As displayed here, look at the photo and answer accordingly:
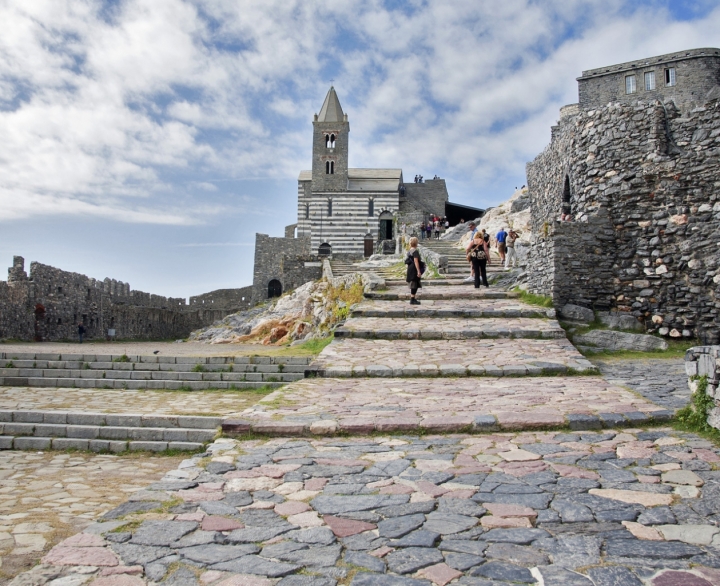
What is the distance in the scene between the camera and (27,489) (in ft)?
16.2

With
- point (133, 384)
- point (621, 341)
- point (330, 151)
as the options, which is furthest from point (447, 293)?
point (330, 151)

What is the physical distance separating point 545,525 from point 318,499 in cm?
145

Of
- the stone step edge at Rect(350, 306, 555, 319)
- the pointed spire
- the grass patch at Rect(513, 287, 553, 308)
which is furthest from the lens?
the pointed spire

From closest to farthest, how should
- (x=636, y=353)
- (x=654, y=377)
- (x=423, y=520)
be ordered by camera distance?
(x=423, y=520) < (x=654, y=377) < (x=636, y=353)

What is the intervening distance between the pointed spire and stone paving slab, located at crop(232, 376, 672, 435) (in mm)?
43297

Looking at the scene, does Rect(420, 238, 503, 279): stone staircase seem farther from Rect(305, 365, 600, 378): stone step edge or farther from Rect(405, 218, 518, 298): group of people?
Rect(305, 365, 600, 378): stone step edge

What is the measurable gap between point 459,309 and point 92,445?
7866 millimetres

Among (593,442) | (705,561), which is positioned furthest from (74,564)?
(593,442)

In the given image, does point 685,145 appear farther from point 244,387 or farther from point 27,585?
point 27,585

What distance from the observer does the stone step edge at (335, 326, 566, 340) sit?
10.5m

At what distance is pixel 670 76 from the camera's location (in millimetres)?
36656

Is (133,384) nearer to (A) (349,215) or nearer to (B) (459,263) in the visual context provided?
(B) (459,263)

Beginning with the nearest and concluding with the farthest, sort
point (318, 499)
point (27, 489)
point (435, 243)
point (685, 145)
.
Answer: point (318, 499) → point (27, 489) → point (685, 145) → point (435, 243)

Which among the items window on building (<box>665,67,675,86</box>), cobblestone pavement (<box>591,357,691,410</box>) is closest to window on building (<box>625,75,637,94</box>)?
window on building (<box>665,67,675,86</box>)
